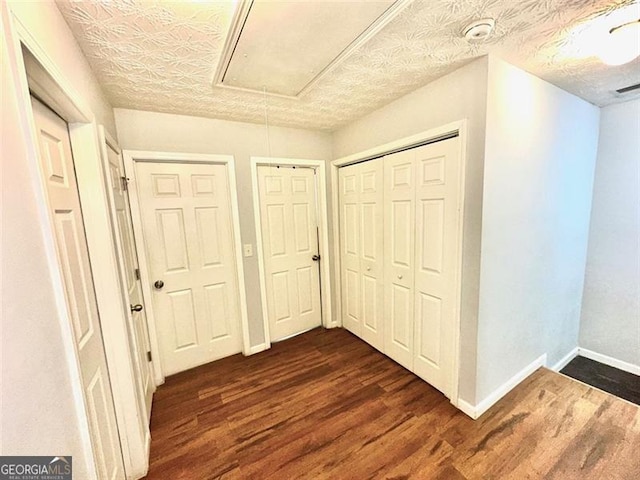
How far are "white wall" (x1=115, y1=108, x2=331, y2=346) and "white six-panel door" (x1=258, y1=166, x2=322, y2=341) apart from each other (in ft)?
0.52

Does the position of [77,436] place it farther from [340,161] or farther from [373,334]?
[340,161]

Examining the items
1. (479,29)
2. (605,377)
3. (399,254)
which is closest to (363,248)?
(399,254)

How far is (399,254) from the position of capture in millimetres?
2311

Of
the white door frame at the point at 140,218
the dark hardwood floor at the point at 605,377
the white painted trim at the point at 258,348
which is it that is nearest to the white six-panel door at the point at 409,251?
the white painted trim at the point at 258,348

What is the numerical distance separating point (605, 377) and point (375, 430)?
2603 millimetres

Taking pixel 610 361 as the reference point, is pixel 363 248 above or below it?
above

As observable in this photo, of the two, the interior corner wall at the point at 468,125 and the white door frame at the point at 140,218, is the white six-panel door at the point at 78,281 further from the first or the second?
the interior corner wall at the point at 468,125

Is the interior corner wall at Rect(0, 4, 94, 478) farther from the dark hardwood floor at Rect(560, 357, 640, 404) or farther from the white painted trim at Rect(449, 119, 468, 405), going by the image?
the dark hardwood floor at Rect(560, 357, 640, 404)

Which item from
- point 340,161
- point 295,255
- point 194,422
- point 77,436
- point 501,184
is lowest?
point 194,422

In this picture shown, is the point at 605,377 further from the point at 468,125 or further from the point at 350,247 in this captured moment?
the point at 468,125

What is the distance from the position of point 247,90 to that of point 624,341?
4156mm

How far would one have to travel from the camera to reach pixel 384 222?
7.89 ft

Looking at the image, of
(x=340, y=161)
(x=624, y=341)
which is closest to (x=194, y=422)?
(x=340, y=161)

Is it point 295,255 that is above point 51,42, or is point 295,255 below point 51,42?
below
